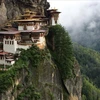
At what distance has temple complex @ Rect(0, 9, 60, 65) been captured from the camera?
1606 inches

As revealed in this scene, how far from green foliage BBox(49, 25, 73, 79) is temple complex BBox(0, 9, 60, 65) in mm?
1746

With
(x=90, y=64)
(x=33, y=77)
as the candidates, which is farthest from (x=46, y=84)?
(x=90, y=64)

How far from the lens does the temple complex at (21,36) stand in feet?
134

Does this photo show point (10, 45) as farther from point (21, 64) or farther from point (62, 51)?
point (62, 51)

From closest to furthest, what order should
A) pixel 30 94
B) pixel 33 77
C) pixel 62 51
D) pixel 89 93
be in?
pixel 30 94 < pixel 33 77 < pixel 62 51 < pixel 89 93

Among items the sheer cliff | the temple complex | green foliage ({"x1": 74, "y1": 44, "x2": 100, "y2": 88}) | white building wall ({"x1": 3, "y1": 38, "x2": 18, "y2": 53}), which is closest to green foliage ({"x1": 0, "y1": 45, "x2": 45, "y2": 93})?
the sheer cliff

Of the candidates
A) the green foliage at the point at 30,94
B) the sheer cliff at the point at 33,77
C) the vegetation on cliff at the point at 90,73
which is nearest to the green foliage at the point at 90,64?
the vegetation on cliff at the point at 90,73

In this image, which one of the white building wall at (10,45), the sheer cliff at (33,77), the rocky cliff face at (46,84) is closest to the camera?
the sheer cliff at (33,77)

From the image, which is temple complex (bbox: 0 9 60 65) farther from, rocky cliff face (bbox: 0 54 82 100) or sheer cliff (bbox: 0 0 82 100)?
rocky cliff face (bbox: 0 54 82 100)

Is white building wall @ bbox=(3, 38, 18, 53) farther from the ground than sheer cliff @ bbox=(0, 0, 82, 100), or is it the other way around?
white building wall @ bbox=(3, 38, 18, 53)

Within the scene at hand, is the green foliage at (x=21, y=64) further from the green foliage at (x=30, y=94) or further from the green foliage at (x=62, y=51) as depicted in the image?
the green foliage at (x=62, y=51)

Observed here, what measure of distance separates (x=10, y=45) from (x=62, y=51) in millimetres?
8530

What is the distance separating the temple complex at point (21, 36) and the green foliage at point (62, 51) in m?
1.75

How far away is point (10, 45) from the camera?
135 ft
